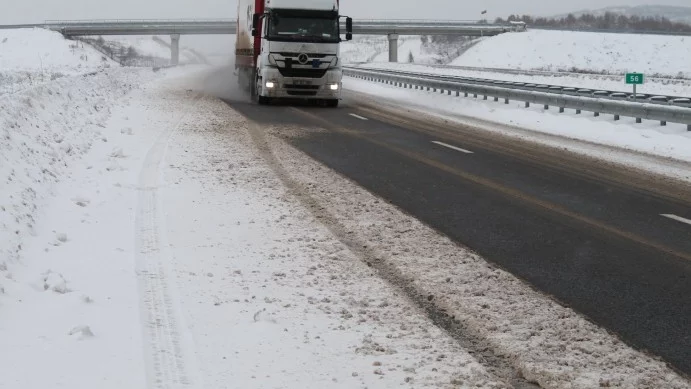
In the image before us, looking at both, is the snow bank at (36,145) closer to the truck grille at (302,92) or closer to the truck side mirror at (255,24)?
the truck side mirror at (255,24)

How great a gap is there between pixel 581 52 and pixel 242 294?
80421 millimetres

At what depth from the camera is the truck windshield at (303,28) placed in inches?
899

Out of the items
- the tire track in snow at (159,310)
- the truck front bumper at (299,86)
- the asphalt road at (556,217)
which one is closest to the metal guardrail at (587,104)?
the asphalt road at (556,217)

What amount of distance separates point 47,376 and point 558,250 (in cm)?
468

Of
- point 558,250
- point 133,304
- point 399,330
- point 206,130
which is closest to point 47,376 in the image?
point 133,304

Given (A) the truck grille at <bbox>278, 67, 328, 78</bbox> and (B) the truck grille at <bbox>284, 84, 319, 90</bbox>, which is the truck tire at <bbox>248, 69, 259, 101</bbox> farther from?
(A) the truck grille at <bbox>278, 67, 328, 78</bbox>

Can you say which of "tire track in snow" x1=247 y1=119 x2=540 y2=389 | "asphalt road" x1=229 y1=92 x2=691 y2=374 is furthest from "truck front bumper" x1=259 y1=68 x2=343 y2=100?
"tire track in snow" x1=247 y1=119 x2=540 y2=389

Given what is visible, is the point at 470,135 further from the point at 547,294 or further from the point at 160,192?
the point at 547,294

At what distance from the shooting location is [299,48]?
2302 centimetres

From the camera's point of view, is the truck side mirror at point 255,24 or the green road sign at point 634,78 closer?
the green road sign at point 634,78

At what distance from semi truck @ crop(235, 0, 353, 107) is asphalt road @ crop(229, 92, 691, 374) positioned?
7729 millimetres

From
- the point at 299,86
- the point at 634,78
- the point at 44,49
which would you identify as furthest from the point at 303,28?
the point at 44,49

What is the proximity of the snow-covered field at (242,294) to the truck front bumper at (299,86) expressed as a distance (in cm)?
1321

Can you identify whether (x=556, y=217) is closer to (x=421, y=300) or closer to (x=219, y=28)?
(x=421, y=300)
